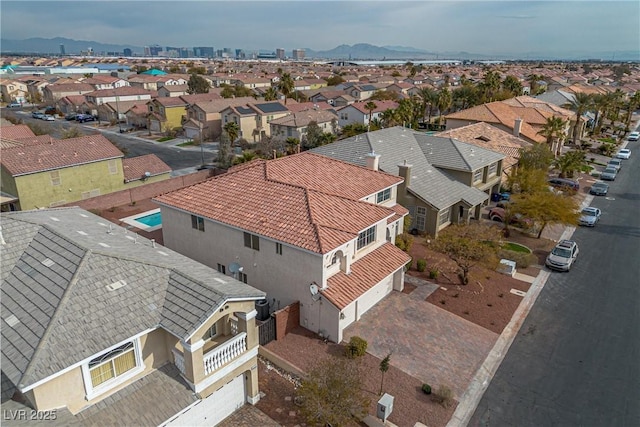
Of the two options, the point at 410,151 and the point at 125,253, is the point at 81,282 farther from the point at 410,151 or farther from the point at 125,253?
the point at 410,151

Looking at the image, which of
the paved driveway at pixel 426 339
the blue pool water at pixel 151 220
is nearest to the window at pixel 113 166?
the blue pool water at pixel 151 220

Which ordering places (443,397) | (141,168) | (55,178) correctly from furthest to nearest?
1. (141,168)
2. (55,178)
3. (443,397)

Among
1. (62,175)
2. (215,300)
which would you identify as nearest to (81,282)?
(215,300)

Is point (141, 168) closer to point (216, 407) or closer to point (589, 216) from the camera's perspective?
point (216, 407)

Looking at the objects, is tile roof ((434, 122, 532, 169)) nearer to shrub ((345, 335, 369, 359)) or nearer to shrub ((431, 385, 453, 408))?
shrub ((345, 335, 369, 359))

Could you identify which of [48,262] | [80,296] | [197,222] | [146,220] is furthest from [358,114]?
[80,296]
